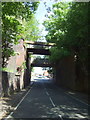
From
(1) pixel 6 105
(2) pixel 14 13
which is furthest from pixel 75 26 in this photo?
(1) pixel 6 105

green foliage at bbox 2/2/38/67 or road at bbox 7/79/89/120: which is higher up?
green foliage at bbox 2/2/38/67

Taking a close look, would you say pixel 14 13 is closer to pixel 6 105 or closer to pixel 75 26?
pixel 6 105

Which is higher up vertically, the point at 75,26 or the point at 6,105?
the point at 75,26

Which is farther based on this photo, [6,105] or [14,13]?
[6,105]

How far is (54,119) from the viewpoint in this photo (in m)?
11.0

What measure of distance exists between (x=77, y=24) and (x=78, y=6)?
1820mm

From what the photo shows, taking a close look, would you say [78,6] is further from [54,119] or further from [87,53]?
[54,119]

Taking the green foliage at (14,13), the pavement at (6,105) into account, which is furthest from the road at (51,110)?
the green foliage at (14,13)

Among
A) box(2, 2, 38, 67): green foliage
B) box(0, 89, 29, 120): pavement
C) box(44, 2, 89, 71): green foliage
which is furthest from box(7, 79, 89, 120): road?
box(44, 2, 89, 71): green foliage

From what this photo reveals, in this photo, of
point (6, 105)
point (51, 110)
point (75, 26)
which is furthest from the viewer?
point (75, 26)

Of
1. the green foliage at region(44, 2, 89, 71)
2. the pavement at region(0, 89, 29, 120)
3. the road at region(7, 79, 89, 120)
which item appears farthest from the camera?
the green foliage at region(44, 2, 89, 71)

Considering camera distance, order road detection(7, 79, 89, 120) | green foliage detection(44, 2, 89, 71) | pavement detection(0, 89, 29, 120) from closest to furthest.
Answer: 1. road detection(7, 79, 89, 120)
2. pavement detection(0, 89, 29, 120)
3. green foliage detection(44, 2, 89, 71)

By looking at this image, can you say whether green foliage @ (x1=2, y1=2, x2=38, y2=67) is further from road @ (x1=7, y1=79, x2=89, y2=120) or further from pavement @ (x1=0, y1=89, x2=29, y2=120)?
road @ (x1=7, y1=79, x2=89, y2=120)

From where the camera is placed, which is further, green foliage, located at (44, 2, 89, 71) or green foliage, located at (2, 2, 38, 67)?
green foliage, located at (44, 2, 89, 71)
